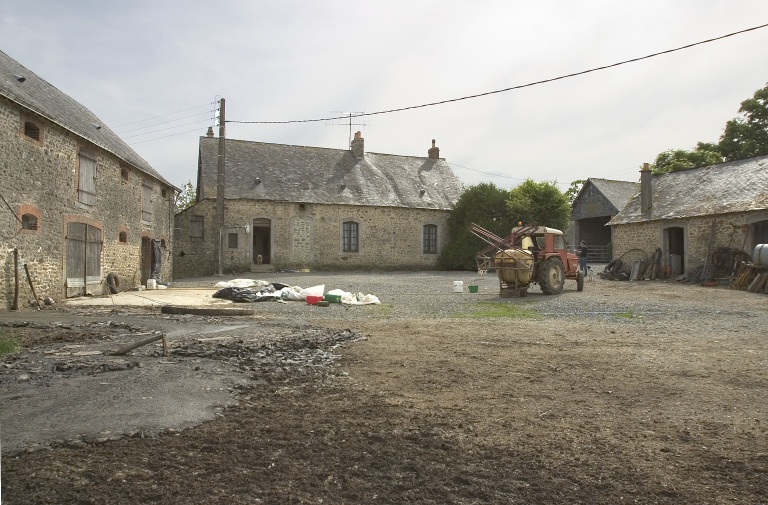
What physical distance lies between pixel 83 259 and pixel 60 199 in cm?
195

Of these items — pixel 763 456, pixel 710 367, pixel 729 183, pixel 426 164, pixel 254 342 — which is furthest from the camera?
pixel 426 164

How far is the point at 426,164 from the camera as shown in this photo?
33.7 meters

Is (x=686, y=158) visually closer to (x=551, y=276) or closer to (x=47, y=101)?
(x=551, y=276)

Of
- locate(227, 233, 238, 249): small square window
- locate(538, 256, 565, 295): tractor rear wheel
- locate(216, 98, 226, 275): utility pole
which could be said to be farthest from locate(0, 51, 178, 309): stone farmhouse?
locate(538, 256, 565, 295): tractor rear wheel

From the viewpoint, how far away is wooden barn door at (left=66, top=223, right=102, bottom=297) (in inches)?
558

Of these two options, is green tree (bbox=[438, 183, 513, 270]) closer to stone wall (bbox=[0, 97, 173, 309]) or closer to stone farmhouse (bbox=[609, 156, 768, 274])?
stone farmhouse (bbox=[609, 156, 768, 274])

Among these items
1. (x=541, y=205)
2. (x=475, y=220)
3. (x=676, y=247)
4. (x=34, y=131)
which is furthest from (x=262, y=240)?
(x=676, y=247)

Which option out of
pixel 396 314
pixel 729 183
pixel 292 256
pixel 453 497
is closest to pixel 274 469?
pixel 453 497

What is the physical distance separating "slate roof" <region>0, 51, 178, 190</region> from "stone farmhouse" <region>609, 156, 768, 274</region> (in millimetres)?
18860

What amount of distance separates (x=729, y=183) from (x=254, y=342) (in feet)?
65.9

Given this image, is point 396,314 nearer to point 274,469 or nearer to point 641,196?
point 274,469

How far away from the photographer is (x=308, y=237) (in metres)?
27.6

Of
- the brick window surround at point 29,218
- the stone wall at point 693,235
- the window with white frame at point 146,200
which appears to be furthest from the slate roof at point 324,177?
the brick window surround at point 29,218

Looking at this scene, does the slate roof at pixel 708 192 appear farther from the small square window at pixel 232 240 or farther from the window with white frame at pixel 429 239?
the small square window at pixel 232 240
